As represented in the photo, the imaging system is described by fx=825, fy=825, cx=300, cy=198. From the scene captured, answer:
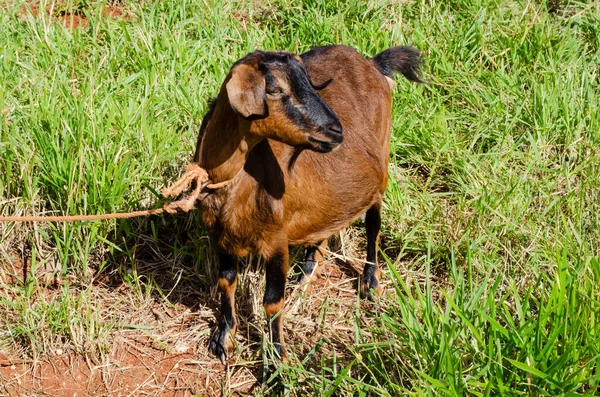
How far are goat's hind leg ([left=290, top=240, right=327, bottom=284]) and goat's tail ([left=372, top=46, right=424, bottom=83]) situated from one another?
106 centimetres

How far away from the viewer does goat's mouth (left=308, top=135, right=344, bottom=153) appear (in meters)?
3.27

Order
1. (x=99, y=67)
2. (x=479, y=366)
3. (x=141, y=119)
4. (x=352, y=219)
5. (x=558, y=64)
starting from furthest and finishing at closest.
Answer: (x=558, y=64)
(x=99, y=67)
(x=141, y=119)
(x=352, y=219)
(x=479, y=366)

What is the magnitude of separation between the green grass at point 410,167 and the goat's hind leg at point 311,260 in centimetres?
42

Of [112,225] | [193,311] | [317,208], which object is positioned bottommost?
[193,311]

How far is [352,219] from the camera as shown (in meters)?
4.27

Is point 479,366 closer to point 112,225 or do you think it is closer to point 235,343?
point 235,343

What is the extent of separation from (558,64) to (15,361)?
Answer: 3.96m

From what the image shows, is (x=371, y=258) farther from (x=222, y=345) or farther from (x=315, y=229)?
(x=222, y=345)

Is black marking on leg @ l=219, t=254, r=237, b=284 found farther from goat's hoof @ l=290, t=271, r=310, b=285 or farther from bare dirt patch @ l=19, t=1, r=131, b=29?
bare dirt patch @ l=19, t=1, r=131, b=29

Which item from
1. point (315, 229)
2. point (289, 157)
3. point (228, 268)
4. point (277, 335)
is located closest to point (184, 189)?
point (289, 157)

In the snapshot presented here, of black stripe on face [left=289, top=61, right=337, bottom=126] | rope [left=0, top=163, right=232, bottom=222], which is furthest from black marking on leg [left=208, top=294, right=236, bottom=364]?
black stripe on face [left=289, top=61, right=337, bottom=126]

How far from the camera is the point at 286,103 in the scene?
3225 mm

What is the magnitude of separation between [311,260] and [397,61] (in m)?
1.24

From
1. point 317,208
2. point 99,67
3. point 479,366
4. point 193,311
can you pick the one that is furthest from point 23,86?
point 479,366
